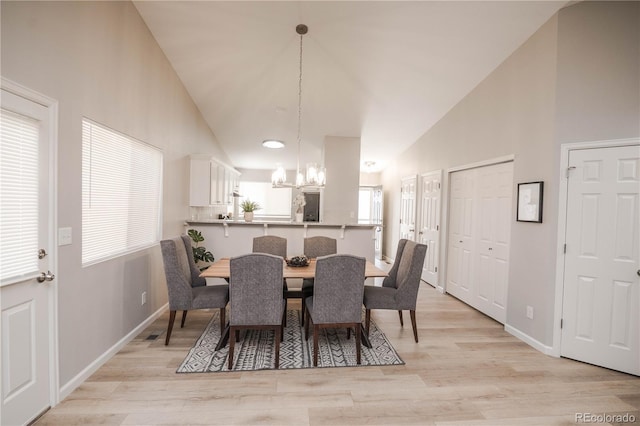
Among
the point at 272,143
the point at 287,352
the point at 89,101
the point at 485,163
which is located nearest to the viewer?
A: the point at 89,101

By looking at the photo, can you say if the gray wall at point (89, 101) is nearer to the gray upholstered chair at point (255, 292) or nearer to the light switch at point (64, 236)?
the light switch at point (64, 236)

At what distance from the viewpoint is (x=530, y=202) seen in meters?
3.15

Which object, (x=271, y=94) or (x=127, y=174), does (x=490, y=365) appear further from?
(x=271, y=94)

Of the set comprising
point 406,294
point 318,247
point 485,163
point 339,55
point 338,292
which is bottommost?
point 406,294

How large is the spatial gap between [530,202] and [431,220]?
7.60ft

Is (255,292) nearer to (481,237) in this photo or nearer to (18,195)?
(18,195)

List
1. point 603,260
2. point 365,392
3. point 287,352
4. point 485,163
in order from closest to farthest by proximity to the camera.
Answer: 1. point 365,392
2. point 603,260
3. point 287,352
4. point 485,163

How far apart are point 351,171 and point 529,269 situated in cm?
351

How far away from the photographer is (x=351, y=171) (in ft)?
19.6

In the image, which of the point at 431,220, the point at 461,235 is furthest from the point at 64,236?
the point at 431,220

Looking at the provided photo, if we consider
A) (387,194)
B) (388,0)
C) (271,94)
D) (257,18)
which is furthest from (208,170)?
(387,194)

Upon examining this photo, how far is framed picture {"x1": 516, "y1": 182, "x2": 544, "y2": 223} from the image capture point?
304 centimetres

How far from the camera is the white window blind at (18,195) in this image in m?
1.69

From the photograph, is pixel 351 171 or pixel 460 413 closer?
pixel 460 413
